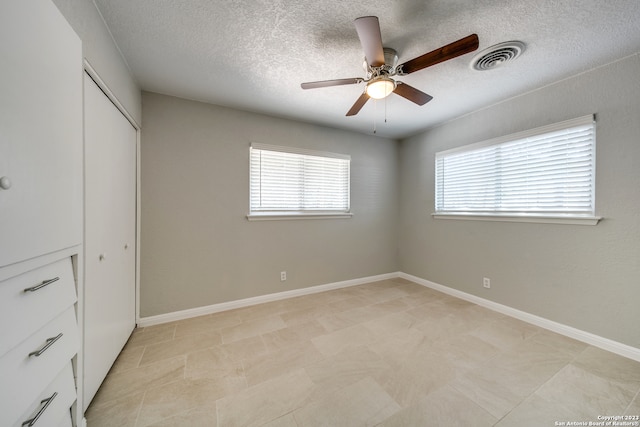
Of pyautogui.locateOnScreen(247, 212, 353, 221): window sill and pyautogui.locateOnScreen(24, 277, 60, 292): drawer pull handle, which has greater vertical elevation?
pyautogui.locateOnScreen(247, 212, 353, 221): window sill

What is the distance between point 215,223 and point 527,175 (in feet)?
11.7

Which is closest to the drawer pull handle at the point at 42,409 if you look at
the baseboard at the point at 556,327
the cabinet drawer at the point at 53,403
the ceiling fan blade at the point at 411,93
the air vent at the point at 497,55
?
the cabinet drawer at the point at 53,403

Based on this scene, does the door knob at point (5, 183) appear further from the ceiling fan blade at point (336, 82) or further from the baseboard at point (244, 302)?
the baseboard at point (244, 302)

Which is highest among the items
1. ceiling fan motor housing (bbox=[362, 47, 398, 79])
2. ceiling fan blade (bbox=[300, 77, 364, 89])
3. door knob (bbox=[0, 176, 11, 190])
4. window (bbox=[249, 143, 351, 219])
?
ceiling fan motor housing (bbox=[362, 47, 398, 79])

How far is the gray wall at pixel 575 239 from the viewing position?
1.84m

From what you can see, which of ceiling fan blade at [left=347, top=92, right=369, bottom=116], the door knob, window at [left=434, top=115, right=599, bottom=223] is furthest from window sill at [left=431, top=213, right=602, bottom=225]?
the door knob

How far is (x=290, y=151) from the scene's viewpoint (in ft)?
10.1

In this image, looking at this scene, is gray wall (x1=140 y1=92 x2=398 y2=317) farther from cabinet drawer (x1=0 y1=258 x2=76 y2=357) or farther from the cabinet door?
cabinet drawer (x1=0 y1=258 x2=76 y2=357)

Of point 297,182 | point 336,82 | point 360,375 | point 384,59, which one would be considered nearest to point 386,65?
point 384,59

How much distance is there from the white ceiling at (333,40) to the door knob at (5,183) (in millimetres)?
1334

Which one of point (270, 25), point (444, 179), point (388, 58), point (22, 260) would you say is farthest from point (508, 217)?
point (22, 260)

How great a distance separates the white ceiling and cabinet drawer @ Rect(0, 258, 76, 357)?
161 cm

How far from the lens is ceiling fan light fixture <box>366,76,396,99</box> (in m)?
1.63

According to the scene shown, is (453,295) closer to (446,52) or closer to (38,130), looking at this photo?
(446,52)
